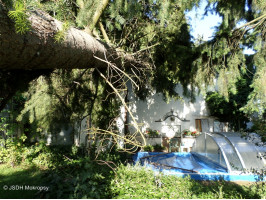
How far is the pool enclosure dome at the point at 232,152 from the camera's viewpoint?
5895mm

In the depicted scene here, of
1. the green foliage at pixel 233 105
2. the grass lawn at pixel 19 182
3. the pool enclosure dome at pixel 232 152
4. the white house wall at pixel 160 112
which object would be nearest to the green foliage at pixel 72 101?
the grass lawn at pixel 19 182

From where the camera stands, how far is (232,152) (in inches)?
249

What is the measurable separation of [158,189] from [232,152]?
156 inches

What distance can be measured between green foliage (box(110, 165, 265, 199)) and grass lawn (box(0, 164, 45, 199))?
4.75ft

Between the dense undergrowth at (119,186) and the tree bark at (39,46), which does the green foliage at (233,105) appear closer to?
the dense undergrowth at (119,186)

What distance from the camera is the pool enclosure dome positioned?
5.89 m

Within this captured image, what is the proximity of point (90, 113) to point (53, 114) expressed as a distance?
884mm

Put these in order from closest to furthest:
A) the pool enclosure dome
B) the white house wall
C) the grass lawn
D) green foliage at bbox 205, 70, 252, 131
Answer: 1. the grass lawn
2. the pool enclosure dome
3. green foliage at bbox 205, 70, 252, 131
4. the white house wall

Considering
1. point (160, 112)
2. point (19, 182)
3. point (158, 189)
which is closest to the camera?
point (158, 189)

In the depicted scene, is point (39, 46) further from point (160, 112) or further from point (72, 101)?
point (160, 112)

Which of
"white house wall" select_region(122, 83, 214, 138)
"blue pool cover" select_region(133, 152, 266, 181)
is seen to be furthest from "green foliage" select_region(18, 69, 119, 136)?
"white house wall" select_region(122, 83, 214, 138)

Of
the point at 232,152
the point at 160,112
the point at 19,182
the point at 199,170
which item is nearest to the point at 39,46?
the point at 19,182

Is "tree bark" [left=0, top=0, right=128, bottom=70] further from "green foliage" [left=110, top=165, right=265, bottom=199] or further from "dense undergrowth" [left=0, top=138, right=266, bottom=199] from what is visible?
"green foliage" [left=110, top=165, right=265, bottom=199]

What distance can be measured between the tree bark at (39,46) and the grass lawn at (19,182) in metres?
2.29
